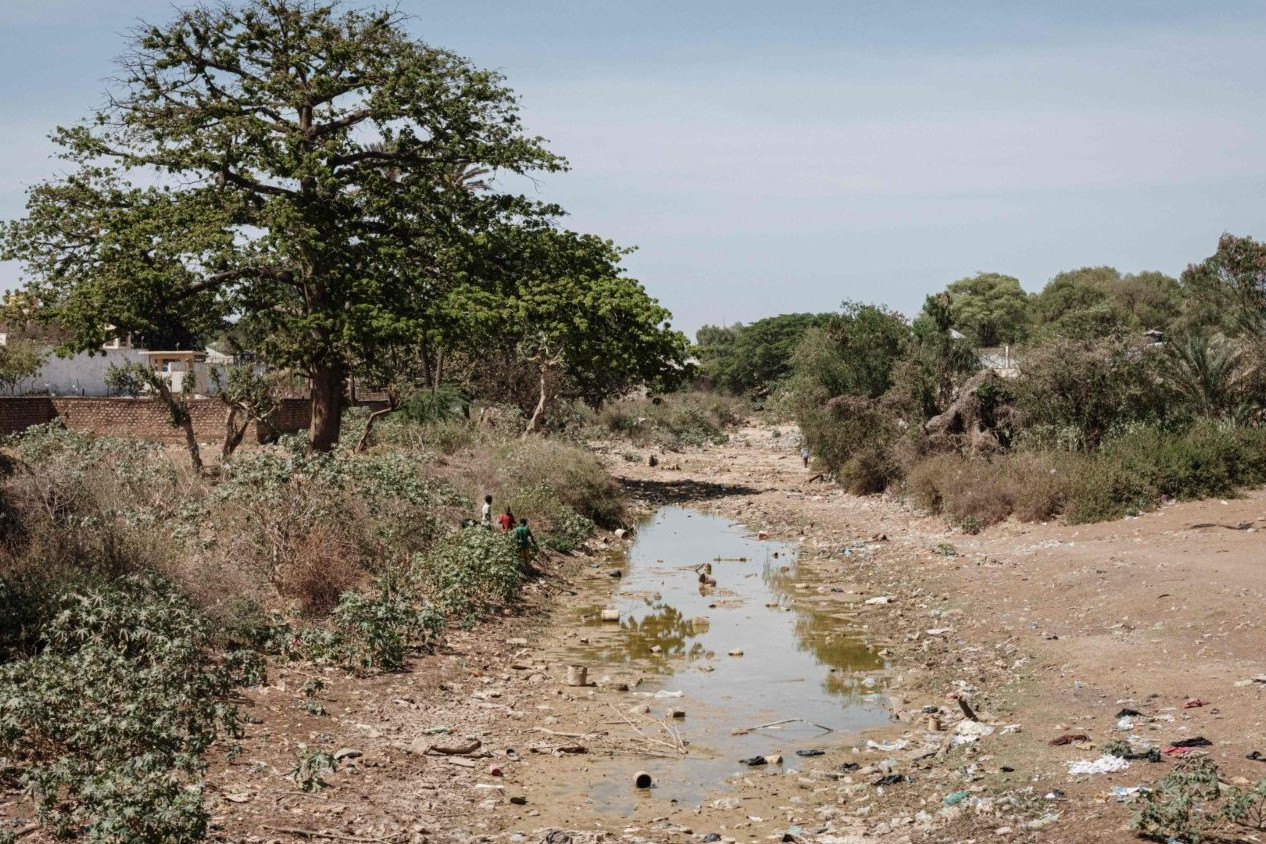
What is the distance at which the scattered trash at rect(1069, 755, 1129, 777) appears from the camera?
8055mm

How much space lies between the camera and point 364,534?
1480 centimetres

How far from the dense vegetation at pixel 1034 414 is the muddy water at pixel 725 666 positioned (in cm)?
432

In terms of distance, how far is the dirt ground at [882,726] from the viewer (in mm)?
7793

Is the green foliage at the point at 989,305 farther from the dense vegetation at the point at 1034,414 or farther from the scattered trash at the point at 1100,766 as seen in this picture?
the scattered trash at the point at 1100,766

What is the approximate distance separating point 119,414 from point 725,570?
18.1m

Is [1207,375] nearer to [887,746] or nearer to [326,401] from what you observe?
[887,746]

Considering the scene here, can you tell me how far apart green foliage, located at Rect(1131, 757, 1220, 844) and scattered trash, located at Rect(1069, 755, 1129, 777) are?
2.58ft

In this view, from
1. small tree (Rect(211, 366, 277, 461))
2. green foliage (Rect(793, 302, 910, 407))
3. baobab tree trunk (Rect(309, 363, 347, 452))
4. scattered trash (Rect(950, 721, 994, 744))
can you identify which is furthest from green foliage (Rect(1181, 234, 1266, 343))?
scattered trash (Rect(950, 721, 994, 744))

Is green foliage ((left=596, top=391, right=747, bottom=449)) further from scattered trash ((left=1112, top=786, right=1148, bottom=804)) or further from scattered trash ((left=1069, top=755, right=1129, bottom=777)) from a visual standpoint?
scattered trash ((left=1112, top=786, right=1148, bottom=804))

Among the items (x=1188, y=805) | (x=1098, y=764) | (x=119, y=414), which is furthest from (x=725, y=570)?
(x=119, y=414)

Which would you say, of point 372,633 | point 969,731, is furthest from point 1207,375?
point 372,633

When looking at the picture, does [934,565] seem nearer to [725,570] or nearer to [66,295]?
[725,570]

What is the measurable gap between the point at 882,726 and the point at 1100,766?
8.64 feet

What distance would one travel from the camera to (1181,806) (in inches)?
258
